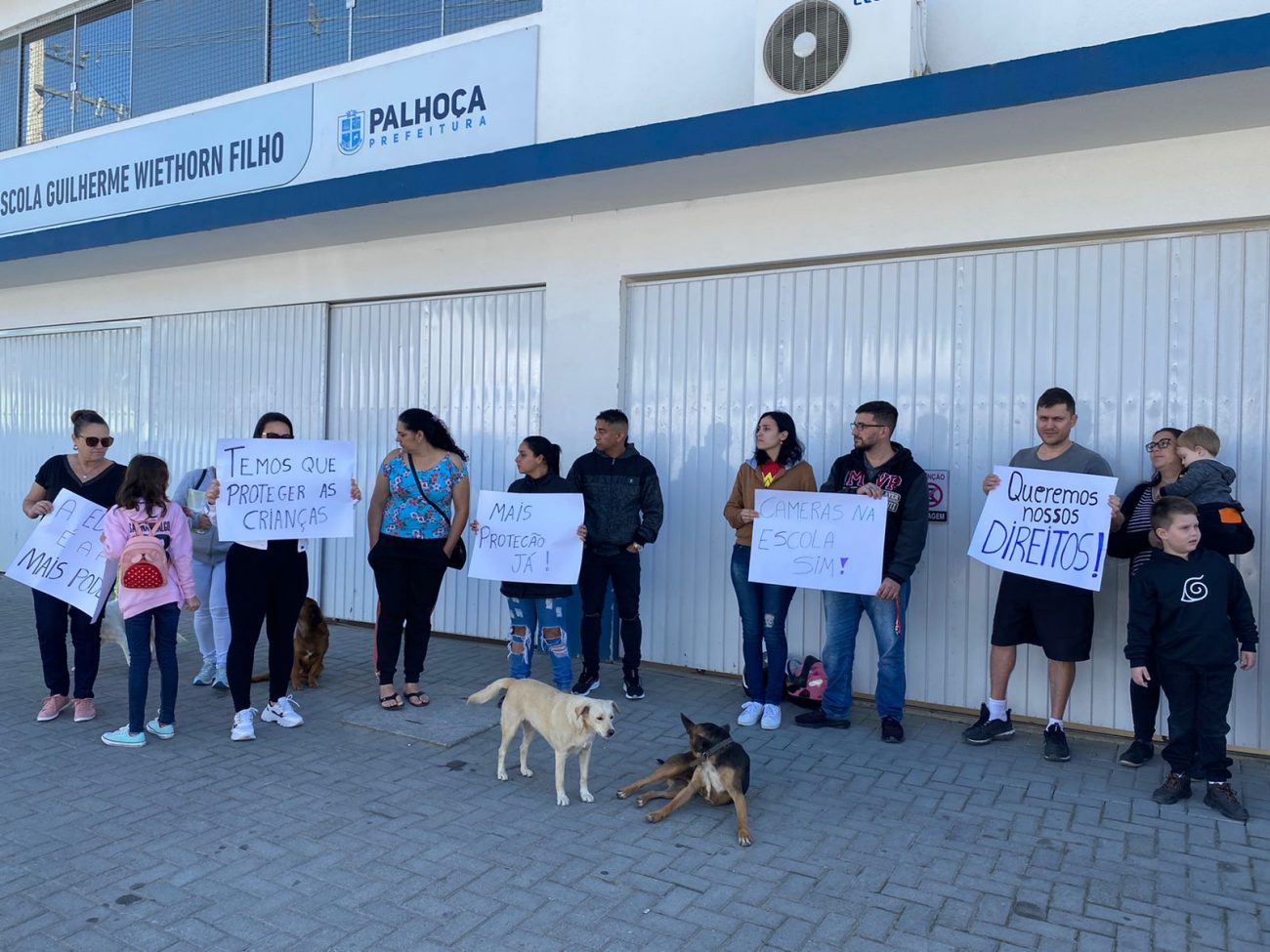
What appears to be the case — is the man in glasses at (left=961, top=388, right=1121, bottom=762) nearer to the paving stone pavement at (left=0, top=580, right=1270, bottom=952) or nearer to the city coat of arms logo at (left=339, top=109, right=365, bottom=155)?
the paving stone pavement at (left=0, top=580, right=1270, bottom=952)

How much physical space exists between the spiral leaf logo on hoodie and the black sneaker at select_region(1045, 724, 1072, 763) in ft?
3.97

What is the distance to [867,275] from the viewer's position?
639 cm

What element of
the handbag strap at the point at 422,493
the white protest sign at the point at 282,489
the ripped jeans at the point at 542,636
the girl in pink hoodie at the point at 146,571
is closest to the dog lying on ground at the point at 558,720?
the ripped jeans at the point at 542,636

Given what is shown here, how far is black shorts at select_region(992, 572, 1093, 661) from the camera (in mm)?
5191

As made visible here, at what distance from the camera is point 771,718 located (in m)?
5.78

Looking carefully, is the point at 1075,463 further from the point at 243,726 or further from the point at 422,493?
the point at 243,726

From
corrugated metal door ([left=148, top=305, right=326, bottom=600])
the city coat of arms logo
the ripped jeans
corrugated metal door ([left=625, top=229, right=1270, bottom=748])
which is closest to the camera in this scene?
corrugated metal door ([left=625, top=229, right=1270, bottom=748])

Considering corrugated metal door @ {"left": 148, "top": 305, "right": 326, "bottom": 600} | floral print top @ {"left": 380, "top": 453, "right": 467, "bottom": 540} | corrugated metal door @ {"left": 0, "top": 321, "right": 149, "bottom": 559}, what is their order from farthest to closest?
corrugated metal door @ {"left": 0, "top": 321, "right": 149, "bottom": 559} < corrugated metal door @ {"left": 148, "top": 305, "right": 326, "bottom": 600} < floral print top @ {"left": 380, "top": 453, "right": 467, "bottom": 540}

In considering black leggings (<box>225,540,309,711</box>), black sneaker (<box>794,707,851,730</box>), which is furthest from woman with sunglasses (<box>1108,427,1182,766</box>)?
black leggings (<box>225,540,309,711</box>)

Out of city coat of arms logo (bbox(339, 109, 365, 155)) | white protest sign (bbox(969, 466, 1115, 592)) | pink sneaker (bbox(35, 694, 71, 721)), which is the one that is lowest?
pink sneaker (bbox(35, 694, 71, 721))

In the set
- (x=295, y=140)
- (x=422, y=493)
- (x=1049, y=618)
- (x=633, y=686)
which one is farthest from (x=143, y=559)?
(x=295, y=140)

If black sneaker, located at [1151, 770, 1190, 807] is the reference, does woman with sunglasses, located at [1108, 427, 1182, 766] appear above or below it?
above

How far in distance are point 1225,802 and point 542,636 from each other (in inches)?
153

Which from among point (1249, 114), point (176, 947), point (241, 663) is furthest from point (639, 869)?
point (1249, 114)
